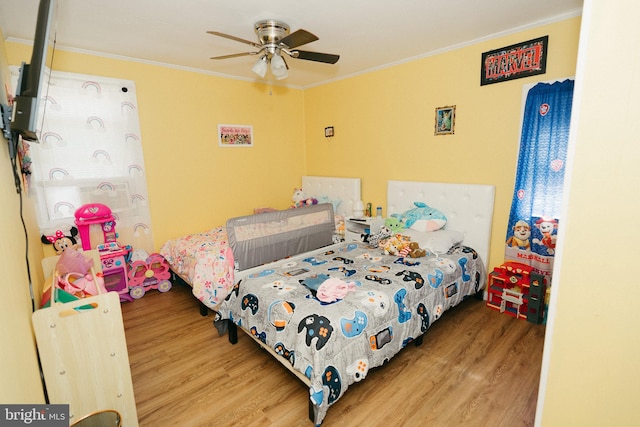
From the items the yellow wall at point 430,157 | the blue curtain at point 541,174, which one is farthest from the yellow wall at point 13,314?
the blue curtain at point 541,174

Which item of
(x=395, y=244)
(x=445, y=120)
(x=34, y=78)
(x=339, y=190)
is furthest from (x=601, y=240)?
(x=339, y=190)

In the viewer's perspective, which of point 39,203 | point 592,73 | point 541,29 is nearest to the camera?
point 592,73

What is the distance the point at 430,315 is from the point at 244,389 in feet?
4.74

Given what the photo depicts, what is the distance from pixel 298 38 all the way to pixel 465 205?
2.21m

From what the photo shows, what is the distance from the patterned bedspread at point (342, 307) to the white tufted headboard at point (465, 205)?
292 mm

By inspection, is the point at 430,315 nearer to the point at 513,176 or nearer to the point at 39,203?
the point at 513,176

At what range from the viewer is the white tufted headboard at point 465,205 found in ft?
9.64

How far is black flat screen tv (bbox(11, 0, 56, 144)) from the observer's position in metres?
1.22

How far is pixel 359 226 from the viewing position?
12.0 feet

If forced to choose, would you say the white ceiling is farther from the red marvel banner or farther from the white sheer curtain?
the white sheer curtain

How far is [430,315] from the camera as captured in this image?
2.32 meters

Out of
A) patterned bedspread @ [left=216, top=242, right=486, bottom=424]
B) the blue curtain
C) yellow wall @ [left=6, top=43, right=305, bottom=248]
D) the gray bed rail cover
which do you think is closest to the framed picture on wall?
yellow wall @ [left=6, top=43, right=305, bottom=248]

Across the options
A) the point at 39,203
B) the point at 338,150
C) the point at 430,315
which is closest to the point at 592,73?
the point at 430,315

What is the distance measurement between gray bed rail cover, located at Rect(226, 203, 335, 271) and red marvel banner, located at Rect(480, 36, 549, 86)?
81.2 inches
